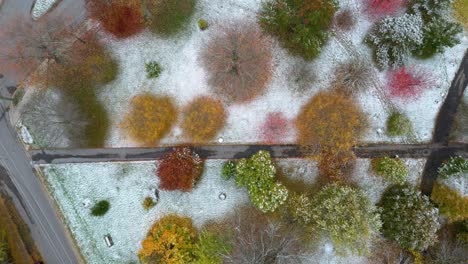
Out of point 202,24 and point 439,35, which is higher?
point 202,24

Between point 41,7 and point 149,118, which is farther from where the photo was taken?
point 41,7

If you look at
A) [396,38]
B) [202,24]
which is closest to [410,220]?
[396,38]

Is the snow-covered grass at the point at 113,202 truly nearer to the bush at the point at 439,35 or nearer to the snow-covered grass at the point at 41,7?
the snow-covered grass at the point at 41,7

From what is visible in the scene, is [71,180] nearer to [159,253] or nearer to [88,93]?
[88,93]

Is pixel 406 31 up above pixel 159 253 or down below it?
above

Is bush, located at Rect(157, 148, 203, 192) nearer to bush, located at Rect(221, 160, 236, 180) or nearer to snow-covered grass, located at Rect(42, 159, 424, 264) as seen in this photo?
snow-covered grass, located at Rect(42, 159, 424, 264)

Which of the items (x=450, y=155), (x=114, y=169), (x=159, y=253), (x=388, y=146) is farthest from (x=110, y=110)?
(x=450, y=155)

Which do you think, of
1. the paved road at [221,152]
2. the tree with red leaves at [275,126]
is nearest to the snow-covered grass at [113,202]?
the paved road at [221,152]

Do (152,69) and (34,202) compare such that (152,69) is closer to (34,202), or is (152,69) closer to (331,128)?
(34,202)
